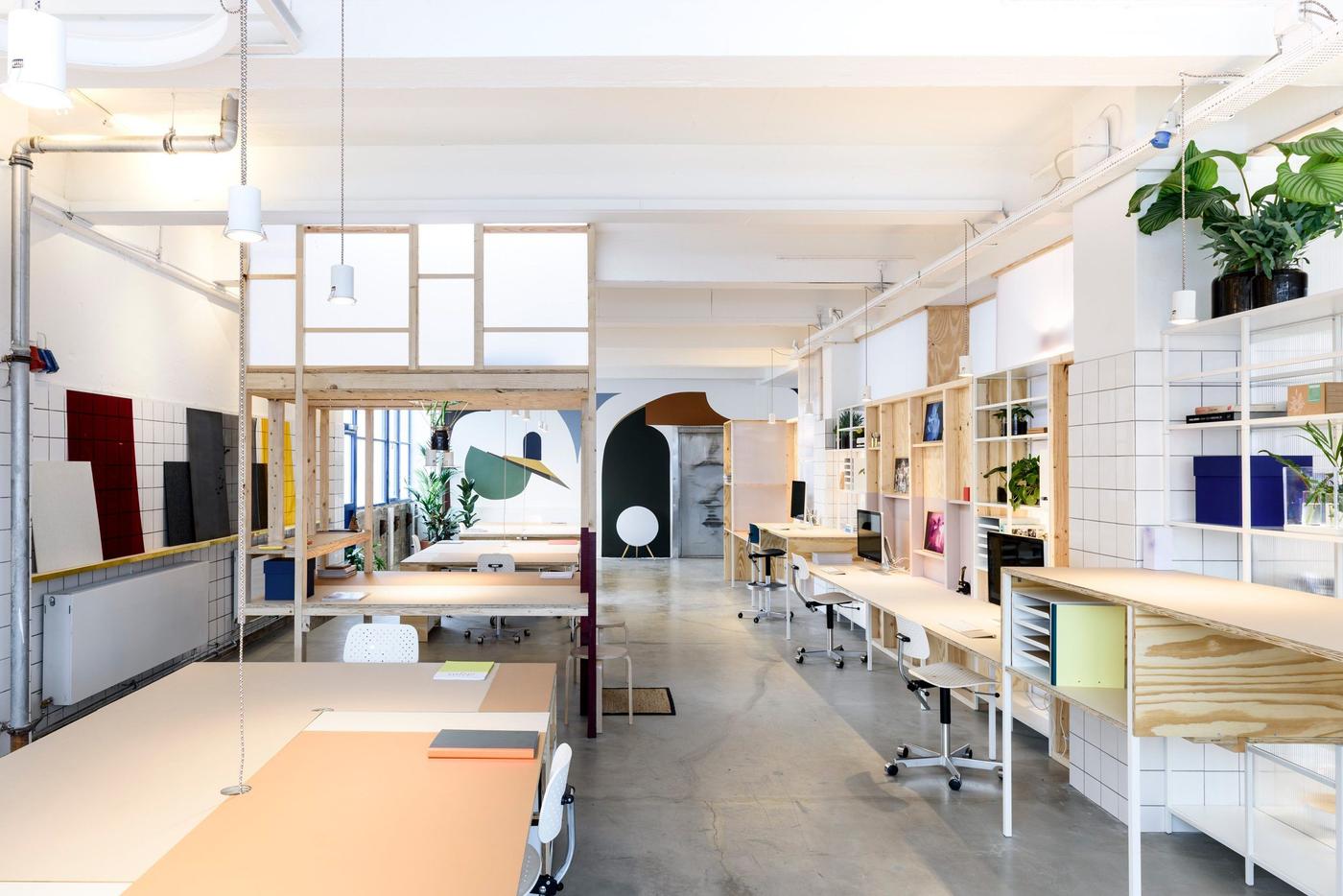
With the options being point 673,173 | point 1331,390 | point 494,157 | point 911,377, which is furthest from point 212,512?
point 1331,390

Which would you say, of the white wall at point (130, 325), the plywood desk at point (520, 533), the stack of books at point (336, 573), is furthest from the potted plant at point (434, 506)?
the stack of books at point (336, 573)

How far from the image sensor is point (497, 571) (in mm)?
7211

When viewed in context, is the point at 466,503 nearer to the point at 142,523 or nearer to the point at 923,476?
the point at 142,523

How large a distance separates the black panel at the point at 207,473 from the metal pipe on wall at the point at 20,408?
2070mm

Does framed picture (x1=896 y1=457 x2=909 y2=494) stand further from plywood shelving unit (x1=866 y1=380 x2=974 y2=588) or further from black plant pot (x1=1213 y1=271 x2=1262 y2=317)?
black plant pot (x1=1213 y1=271 x2=1262 y2=317)

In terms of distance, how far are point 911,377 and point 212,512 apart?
627 cm

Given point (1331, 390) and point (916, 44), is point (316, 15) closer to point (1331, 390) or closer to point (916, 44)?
point (916, 44)

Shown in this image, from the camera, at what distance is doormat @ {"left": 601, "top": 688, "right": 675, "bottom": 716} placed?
539 centimetres

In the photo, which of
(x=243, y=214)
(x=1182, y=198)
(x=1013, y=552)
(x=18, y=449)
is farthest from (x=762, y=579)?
(x=243, y=214)

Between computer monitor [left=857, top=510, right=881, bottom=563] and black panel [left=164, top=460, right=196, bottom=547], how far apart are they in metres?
5.44

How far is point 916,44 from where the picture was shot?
121 inches

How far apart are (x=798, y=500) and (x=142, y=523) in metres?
6.71

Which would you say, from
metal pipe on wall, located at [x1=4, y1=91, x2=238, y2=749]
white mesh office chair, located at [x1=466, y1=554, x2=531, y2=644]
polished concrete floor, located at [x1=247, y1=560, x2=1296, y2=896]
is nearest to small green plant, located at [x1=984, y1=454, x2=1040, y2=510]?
polished concrete floor, located at [x1=247, y1=560, x2=1296, y2=896]

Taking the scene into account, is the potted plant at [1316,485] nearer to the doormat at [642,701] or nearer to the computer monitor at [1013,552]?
the computer monitor at [1013,552]
